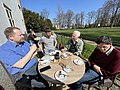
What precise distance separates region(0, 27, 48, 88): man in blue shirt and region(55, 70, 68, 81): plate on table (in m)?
0.67

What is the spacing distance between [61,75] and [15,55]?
1.11 m

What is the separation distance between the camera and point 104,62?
2.70 meters

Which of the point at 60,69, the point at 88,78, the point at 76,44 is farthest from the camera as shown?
the point at 76,44

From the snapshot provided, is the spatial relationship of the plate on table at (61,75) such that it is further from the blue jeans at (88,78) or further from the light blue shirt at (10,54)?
the light blue shirt at (10,54)

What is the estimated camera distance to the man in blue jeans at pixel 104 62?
7.91ft

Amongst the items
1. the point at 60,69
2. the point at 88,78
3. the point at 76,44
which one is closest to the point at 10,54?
the point at 60,69

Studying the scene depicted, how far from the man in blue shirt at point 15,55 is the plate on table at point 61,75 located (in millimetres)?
670

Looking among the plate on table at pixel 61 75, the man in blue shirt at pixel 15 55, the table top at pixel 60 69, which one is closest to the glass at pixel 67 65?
the table top at pixel 60 69

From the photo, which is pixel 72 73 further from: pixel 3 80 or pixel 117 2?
pixel 117 2

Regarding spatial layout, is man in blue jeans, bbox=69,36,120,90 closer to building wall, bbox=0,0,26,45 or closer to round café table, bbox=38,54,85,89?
round café table, bbox=38,54,85,89

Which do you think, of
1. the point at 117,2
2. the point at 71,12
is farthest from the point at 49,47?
the point at 71,12

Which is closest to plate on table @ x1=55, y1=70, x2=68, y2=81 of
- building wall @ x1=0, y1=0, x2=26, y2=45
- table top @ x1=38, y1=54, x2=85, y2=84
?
table top @ x1=38, y1=54, x2=85, y2=84

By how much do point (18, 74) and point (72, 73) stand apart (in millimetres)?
1131

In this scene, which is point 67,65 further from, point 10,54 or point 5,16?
point 5,16
